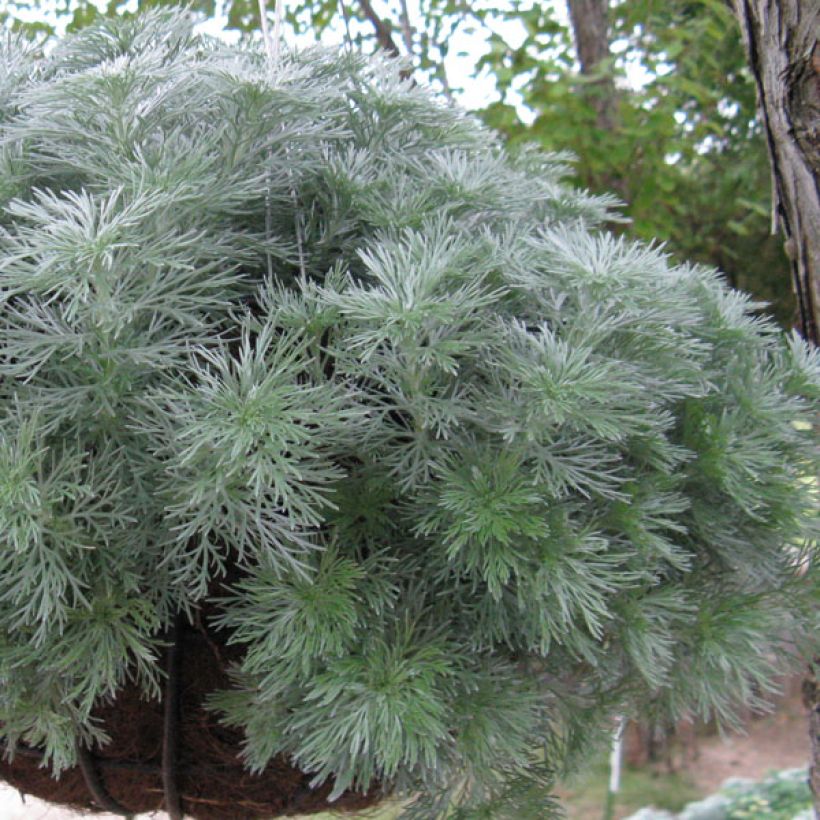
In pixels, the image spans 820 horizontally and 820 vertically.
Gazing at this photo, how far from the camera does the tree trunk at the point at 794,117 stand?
92 centimetres

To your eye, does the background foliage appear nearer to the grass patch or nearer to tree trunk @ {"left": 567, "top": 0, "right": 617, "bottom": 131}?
tree trunk @ {"left": 567, "top": 0, "right": 617, "bottom": 131}

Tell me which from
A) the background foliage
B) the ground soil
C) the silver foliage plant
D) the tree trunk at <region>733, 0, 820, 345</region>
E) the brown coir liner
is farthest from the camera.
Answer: the ground soil

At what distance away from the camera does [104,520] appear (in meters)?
0.57

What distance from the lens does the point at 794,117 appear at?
0.93 m

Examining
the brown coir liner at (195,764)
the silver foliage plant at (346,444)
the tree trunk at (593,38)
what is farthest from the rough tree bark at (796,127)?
the tree trunk at (593,38)

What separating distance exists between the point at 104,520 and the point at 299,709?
0.16 meters

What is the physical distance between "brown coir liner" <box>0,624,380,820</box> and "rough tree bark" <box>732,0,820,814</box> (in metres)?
0.49

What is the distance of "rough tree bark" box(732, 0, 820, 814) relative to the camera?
3.00 ft

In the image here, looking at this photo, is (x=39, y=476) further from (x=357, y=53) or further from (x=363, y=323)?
(x=357, y=53)

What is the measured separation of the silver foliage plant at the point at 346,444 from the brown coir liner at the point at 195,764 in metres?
0.03

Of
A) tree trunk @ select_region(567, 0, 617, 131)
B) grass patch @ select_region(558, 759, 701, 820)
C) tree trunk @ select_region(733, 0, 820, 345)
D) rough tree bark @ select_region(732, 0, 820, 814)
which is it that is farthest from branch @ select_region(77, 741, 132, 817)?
grass patch @ select_region(558, 759, 701, 820)

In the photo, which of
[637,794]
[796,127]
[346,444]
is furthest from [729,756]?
[346,444]

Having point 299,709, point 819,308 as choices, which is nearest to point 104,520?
point 299,709

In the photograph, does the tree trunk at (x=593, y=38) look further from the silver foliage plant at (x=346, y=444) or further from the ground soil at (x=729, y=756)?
the ground soil at (x=729, y=756)
